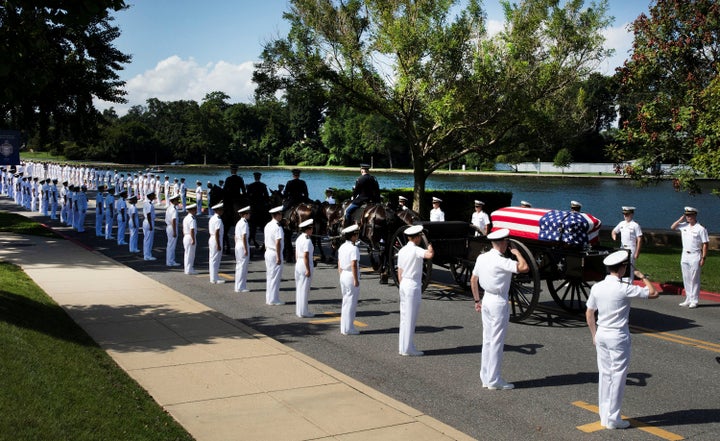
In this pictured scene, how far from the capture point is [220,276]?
16.7 metres

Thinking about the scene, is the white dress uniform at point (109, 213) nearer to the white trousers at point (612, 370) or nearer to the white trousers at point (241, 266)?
the white trousers at point (241, 266)

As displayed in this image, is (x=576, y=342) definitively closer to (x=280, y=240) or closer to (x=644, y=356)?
(x=644, y=356)

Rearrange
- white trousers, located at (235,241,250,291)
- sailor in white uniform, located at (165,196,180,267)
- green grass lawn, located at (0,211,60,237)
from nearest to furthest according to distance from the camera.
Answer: white trousers, located at (235,241,250,291), sailor in white uniform, located at (165,196,180,267), green grass lawn, located at (0,211,60,237)

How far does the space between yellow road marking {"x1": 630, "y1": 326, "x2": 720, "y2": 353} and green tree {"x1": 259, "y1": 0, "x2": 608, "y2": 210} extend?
12.6 m

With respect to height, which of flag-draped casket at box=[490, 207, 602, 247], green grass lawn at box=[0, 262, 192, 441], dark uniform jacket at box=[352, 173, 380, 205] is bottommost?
green grass lawn at box=[0, 262, 192, 441]

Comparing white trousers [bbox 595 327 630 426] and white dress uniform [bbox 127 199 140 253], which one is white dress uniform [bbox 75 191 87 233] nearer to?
white dress uniform [bbox 127 199 140 253]

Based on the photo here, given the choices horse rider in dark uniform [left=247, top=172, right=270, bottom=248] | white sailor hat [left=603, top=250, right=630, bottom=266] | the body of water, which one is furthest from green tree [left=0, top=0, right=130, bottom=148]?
the body of water

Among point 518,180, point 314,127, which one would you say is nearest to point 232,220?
point 518,180

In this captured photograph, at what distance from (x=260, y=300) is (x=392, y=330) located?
3.63 m

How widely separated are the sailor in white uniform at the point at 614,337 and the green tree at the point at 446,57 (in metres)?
15.8

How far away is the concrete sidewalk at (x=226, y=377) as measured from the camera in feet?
21.9

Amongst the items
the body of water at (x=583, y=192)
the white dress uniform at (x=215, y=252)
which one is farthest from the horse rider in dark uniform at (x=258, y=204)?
the body of water at (x=583, y=192)

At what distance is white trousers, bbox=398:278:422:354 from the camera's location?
→ 9555mm

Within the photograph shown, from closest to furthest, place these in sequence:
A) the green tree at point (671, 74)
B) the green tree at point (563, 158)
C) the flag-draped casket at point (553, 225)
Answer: the flag-draped casket at point (553, 225)
the green tree at point (671, 74)
the green tree at point (563, 158)
